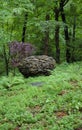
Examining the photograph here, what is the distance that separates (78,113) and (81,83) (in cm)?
209

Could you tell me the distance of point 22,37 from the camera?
56.9 feet

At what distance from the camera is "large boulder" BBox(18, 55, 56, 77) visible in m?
10.1

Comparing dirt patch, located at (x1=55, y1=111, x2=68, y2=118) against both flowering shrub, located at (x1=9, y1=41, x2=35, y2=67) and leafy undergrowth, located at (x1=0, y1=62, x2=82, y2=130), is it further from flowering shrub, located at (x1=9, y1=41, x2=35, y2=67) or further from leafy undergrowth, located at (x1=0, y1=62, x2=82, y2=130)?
flowering shrub, located at (x1=9, y1=41, x2=35, y2=67)

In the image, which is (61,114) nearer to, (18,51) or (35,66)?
(35,66)

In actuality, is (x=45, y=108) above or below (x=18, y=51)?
A: below

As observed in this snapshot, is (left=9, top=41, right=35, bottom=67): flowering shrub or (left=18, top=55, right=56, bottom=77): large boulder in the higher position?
(left=9, top=41, right=35, bottom=67): flowering shrub

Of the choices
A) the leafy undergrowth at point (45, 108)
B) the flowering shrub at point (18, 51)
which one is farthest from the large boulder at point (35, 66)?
the leafy undergrowth at point (45, 108)

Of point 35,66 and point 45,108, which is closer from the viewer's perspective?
point 45,108

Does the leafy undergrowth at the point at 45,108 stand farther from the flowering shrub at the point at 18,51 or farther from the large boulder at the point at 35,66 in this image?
the flowering shrub at the point at 18,51

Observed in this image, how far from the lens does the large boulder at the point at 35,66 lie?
10133mm

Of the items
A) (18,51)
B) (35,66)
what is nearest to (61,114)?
(35,66)

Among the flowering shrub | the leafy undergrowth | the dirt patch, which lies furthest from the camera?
the flowering shrub

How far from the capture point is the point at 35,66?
33.2ft

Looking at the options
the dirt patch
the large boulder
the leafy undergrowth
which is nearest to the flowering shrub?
the large boulder
